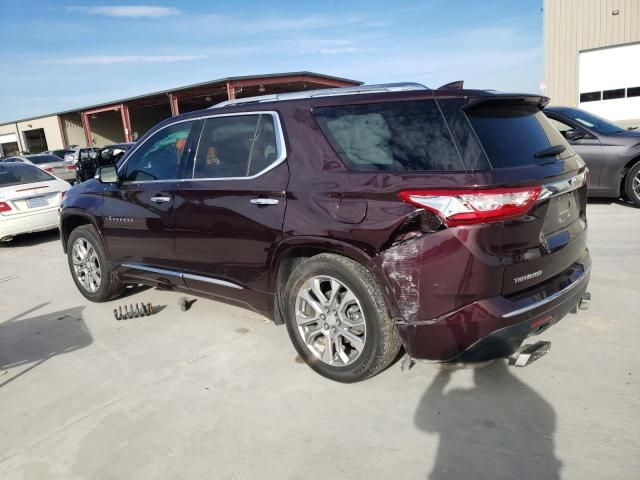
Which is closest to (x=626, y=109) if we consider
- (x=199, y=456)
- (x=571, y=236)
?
(x=571, y=236)

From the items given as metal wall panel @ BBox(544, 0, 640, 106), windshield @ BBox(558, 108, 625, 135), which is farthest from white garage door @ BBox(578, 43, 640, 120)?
windshield @ BBox(558, 108, 625, 135)

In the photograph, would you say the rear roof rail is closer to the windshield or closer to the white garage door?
the windshield

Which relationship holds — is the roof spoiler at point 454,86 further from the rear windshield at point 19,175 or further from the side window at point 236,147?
the rear windshield at point 19,175

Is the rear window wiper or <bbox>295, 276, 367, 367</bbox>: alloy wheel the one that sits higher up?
the rear window wiper

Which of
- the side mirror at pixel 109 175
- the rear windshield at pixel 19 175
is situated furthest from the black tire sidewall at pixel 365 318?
the rear windshield at pixel 19 175

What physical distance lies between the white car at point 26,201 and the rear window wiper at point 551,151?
8073 mm


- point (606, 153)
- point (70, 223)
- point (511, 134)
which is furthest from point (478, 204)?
point (606, 153)

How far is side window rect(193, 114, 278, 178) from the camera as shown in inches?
136

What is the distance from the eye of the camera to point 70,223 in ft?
17.6

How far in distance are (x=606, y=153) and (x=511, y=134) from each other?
569 cm

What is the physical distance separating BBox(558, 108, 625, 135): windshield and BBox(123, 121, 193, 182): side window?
6.36 metres

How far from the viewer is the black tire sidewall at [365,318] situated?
2877 mm

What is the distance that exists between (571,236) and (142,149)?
11.5 feet

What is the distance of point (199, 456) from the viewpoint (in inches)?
103
